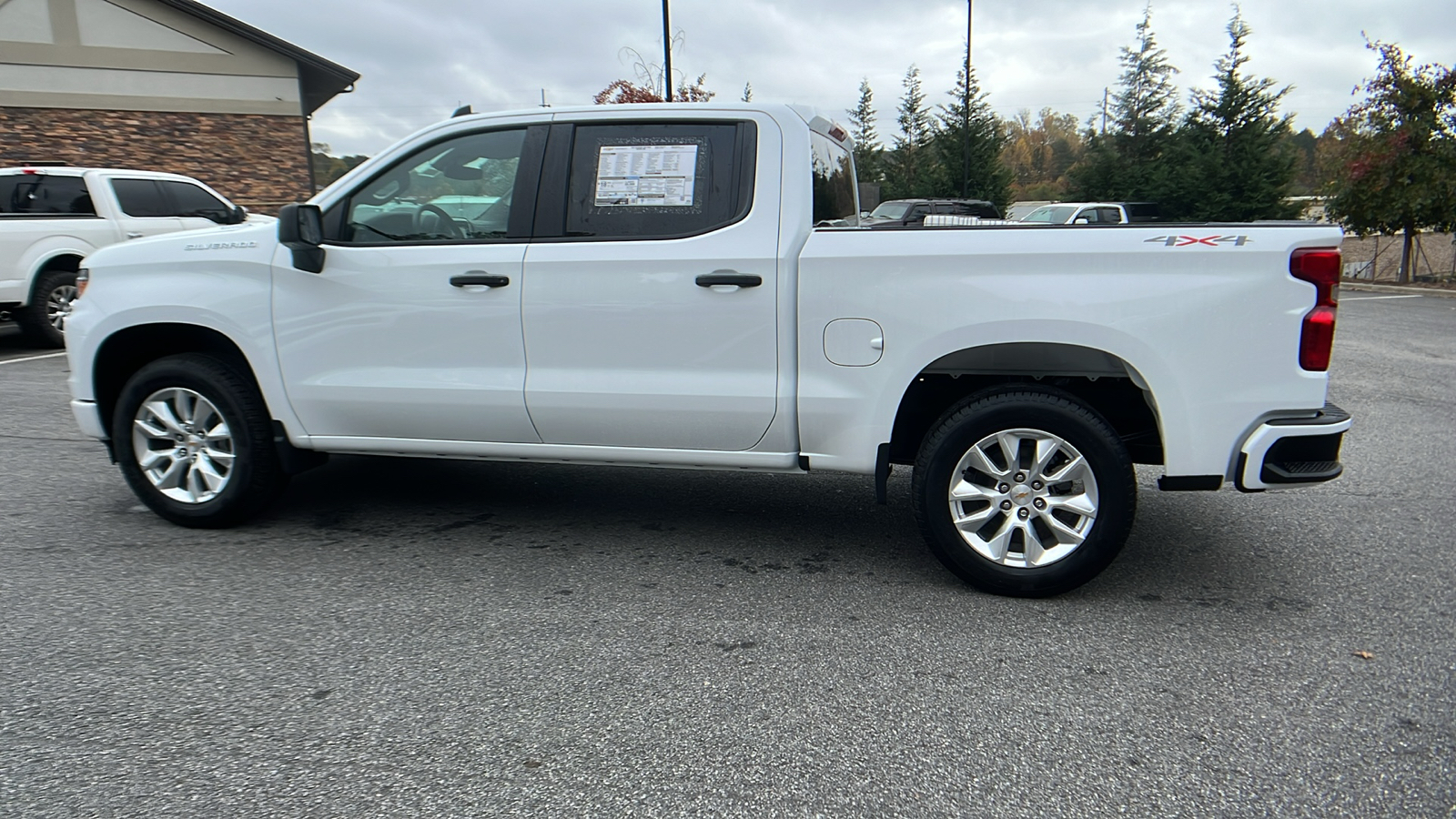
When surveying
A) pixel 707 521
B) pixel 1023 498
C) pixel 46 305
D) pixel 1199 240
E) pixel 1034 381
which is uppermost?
pixel 1199 240

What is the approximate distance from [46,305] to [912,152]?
1333 inches

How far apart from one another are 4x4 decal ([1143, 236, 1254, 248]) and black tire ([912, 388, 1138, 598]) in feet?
2.15

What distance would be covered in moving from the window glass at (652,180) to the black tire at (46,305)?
887cm

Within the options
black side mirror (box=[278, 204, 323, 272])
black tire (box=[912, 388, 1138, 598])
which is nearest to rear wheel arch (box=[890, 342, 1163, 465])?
black tire (box=[912, 388, 1138, 598])

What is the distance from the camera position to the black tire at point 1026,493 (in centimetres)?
362

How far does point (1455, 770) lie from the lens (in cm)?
260

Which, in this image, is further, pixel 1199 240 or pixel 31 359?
pixel 31 359

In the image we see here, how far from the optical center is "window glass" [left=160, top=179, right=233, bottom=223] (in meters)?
11.4

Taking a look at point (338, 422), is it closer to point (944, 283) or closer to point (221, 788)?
point (221, 788)

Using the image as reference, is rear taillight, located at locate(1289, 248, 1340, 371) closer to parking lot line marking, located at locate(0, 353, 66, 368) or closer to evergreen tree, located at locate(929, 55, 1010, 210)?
parking lot line marking, located at locate(0, 353, 66, 368)

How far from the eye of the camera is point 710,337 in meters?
3.91

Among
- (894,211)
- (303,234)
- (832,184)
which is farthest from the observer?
(894,211)

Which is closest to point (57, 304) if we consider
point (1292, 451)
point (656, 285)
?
point (656, 285)

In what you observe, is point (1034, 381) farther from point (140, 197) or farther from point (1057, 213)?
point (1057, 213)
